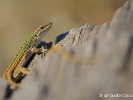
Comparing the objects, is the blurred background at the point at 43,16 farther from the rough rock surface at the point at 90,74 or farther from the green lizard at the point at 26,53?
the rough rock surface at the point at 90,74

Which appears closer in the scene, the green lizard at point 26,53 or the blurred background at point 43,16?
the green lizard at point 26,53

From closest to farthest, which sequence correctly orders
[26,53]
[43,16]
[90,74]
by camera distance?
1. [90,74]
2. [26,53]
3. [43,16]

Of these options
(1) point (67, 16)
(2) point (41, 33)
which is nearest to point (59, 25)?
(1) point (67, 16)

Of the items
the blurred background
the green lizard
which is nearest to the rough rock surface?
the green lizard

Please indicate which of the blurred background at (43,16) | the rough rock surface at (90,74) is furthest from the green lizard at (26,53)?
the blurred background at (43,16)

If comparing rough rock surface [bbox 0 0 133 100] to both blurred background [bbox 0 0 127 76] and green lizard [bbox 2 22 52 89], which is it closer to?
green lizard [bbox 2 22 52 89]

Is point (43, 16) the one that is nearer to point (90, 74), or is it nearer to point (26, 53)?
point (26, 53)

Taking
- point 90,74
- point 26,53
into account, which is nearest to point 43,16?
point 26,53
